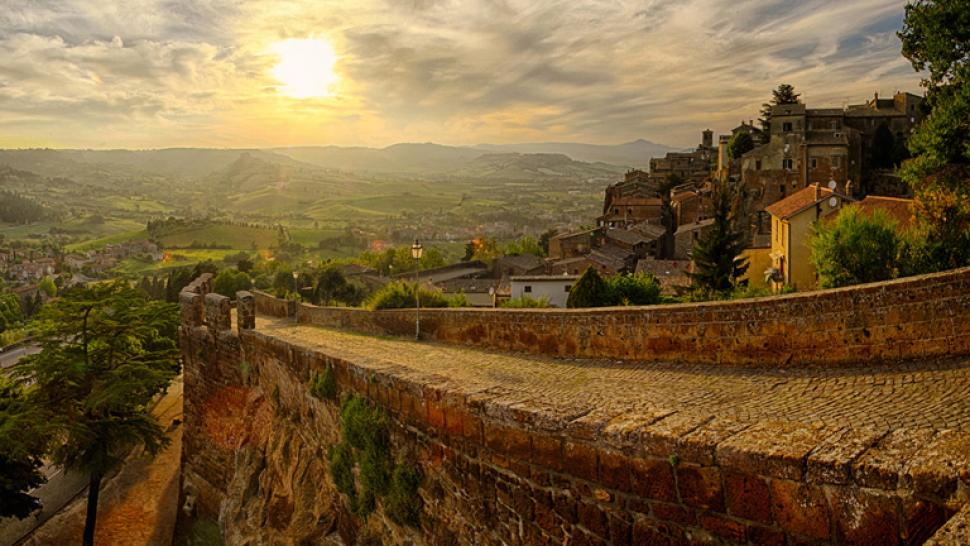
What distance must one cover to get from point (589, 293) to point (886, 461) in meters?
17.1

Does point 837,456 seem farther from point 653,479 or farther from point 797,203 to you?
point 797,203

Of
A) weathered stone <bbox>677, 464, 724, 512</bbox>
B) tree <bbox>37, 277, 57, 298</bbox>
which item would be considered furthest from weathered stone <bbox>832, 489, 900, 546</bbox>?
tree <bbox>37, 277, 57, 298</bbox>

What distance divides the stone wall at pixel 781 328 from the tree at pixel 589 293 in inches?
388

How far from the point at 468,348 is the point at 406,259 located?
202 ft

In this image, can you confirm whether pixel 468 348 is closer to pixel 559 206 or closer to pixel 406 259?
pixel 406 259

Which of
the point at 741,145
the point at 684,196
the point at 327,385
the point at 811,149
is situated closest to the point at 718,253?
the point at 327,385

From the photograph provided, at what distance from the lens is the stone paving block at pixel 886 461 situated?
98.3 inches

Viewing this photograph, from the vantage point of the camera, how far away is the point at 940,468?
94.7 inches

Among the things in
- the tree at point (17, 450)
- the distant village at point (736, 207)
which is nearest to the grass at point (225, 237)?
the distant village at point (736, 207)

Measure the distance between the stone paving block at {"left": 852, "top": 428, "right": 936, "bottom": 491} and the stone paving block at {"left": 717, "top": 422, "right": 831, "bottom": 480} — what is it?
24 cm

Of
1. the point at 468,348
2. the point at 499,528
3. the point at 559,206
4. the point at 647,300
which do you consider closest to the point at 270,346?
the point at 468,348

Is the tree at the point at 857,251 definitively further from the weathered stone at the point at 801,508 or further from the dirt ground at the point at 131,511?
the dirt ground at the point at 131,511

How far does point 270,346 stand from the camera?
1095 cm

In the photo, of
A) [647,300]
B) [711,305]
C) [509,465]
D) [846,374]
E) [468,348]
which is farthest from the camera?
[647,300]
